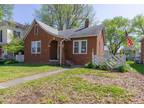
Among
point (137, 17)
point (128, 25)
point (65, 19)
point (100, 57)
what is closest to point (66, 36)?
point (100, 57)

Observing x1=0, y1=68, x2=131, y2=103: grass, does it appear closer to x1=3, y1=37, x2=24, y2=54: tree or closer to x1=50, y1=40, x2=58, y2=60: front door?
x1=50, y1=40, x2=58, y2=60: front door

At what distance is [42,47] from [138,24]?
96.1 ft

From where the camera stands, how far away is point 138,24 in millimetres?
44500

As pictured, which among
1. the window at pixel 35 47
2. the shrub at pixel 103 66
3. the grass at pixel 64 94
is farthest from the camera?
the window at pixel 35 47

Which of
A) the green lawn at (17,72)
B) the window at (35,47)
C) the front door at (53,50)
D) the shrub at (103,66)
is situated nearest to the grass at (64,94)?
the green lawn at (17,72)

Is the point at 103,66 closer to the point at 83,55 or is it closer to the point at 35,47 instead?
the point at 83,55

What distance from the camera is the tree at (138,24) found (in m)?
44.4

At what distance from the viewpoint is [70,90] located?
7738 millimetres

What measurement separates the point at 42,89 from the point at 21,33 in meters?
28.8

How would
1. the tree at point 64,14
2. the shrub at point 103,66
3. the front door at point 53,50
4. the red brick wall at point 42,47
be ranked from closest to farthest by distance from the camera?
1. the shrub at point 103,66
2. the red brick wall at point 42,47
3. the front door at point 53,50
4. the tree at point 64,14

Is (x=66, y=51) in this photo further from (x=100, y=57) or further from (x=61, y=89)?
(x=61, y=89)

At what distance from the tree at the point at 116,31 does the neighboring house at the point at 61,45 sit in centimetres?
2056

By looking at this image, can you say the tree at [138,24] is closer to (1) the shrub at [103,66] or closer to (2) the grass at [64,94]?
(1) the shrub at [103,66]

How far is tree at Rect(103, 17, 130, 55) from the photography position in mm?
42181
